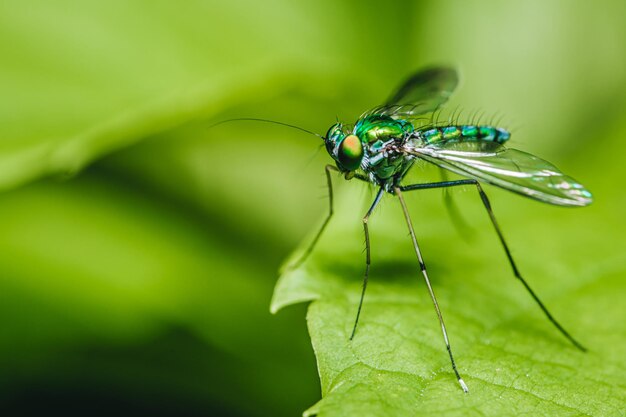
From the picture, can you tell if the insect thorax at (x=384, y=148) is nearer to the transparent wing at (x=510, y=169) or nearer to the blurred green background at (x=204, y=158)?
the transparent wing at (x=510, y=169)

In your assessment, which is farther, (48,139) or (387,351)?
(48,139)

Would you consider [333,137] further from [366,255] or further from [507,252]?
[507,252]

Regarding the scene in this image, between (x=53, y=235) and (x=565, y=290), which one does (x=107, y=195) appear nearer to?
(x=53, y=235)

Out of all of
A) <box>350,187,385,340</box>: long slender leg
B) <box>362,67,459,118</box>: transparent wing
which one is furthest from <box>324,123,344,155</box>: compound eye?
<box>362,67,459,118</box>: transparent wing

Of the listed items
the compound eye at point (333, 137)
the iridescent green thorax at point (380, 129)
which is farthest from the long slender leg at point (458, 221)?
the compound eye at point (333, 137)

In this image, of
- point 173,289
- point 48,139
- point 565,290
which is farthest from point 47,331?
point 565,290

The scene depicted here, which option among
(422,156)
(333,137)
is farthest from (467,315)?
(333,137)
